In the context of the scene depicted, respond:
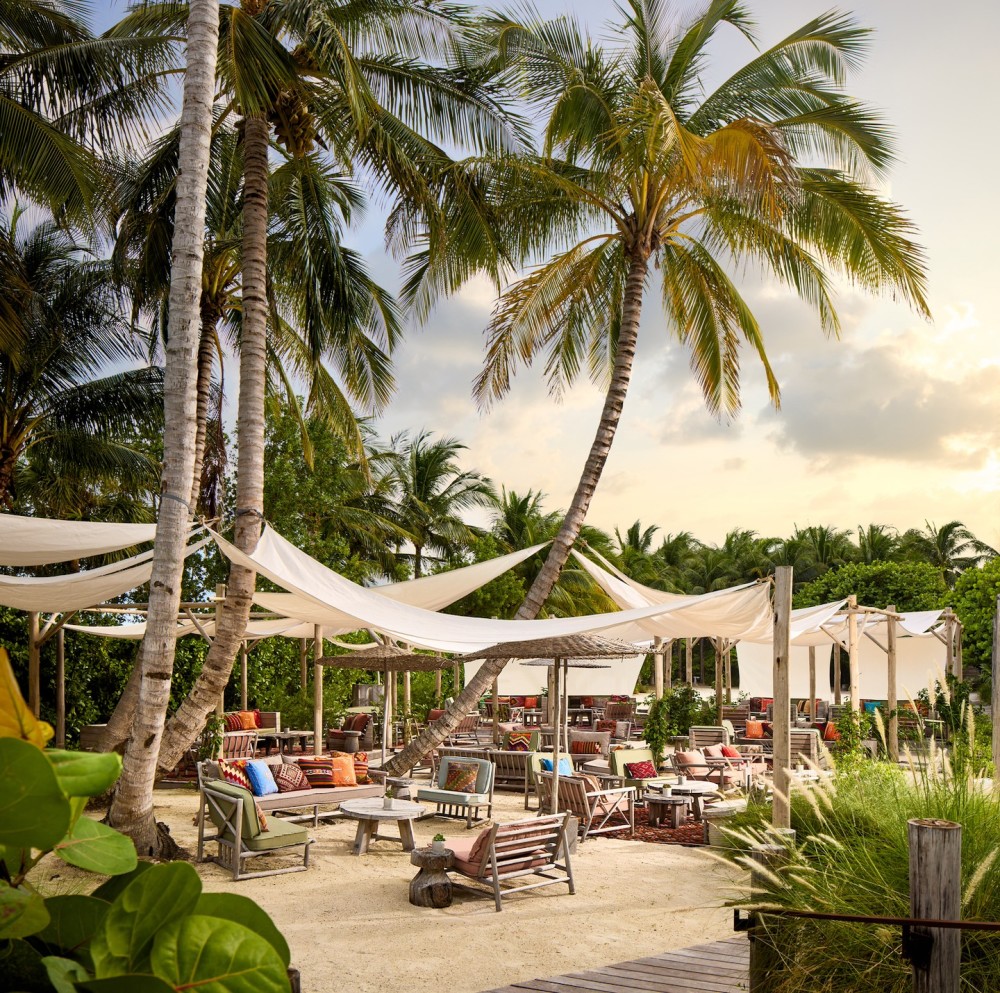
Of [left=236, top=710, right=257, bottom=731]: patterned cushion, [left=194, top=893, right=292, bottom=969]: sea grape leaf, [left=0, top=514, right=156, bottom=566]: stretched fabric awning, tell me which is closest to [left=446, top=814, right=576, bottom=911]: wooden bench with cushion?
[left=0, top=514, right=156, bottom=566]: stretched fabric awning

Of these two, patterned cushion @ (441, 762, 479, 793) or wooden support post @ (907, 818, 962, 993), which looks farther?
patterned cushion @ (441, 762, 479, 793)

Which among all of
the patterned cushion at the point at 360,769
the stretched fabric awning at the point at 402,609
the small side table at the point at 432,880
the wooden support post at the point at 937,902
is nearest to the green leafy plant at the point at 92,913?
the wooden support post at the point at 937,902

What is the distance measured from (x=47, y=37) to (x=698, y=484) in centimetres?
1514

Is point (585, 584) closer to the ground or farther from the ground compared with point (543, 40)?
closer to the ground

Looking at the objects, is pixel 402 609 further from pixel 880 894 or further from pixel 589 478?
pixel 880 894

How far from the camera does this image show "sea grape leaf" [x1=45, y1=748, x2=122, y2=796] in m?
0.54

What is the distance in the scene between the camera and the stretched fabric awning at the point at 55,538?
773 centimetres

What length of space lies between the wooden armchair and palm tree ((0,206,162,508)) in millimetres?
7958

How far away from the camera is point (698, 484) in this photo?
21.2 m

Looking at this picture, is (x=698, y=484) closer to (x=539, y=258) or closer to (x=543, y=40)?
(x=539, y=258)

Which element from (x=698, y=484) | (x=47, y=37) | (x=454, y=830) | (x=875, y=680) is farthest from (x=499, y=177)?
(x=875, y=680)

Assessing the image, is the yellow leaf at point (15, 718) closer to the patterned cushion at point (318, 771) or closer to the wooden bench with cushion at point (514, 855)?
the wooden bench with cushion at point (514, 855)

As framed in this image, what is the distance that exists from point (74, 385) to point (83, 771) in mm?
14630

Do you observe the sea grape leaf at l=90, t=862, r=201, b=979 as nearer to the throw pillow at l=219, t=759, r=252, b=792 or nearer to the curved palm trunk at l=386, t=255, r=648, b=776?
the throw pillow at l=219, t=759, r=252, b=792
